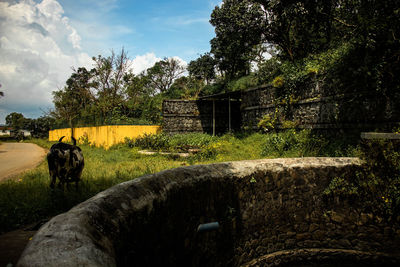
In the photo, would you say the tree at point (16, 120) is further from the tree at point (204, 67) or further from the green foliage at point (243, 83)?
the green foliage at point (243, 83)

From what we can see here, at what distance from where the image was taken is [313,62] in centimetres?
1232

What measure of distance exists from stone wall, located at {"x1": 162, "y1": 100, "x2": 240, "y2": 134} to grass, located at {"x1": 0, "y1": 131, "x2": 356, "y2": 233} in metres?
2.12

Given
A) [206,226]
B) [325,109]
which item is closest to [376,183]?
[206,226]

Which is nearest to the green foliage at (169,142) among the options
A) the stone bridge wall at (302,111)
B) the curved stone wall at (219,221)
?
the stone bridge wall at (302,111)

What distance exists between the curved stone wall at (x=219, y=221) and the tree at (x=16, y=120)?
154 feet

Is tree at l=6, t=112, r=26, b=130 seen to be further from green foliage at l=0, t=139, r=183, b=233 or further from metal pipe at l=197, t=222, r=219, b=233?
metal pipe at l=197, t=222, r=219, b=233

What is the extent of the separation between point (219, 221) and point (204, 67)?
3006 cm

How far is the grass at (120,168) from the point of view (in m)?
4.49

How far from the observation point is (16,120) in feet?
154

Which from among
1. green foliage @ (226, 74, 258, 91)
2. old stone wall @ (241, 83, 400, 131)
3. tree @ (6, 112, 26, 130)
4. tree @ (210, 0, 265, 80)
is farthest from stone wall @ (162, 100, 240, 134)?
tree @ (6, 112, 26, 130)

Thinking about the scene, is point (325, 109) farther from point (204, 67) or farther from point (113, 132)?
point (204, 67)

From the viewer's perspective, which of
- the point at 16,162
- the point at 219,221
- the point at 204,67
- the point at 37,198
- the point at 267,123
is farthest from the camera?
the point at 204,67

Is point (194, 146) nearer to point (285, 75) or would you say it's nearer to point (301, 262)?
point (285, 75)

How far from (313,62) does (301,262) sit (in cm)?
940
